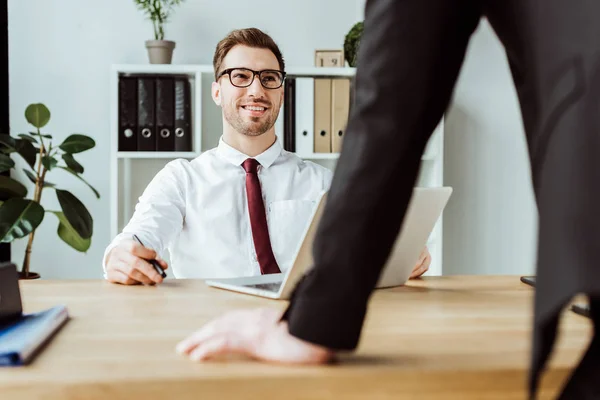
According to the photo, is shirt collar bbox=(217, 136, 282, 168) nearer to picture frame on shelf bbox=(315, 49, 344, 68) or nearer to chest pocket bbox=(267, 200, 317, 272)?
chest pocket bbox=(267, 200, 317, 272)

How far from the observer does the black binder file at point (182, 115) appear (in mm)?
3039

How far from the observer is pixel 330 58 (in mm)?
3250

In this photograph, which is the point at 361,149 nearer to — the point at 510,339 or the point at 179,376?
the point at 179,376

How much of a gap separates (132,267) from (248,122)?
1.10 meters

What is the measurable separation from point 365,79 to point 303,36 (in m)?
2.90

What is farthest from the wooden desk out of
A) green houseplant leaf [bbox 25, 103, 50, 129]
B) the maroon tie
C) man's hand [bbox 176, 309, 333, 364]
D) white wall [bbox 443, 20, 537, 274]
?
white wall [bbox 443, 20, 537, 274]

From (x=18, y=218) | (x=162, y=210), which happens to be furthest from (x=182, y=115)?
(x=162, y=210)

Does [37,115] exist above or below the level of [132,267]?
above

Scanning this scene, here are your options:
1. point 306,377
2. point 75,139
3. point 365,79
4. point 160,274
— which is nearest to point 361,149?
point 365,79

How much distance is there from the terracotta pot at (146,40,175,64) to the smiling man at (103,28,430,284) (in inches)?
25.7

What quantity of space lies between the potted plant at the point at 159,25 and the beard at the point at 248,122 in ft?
2.77

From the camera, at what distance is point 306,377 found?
695 millimetres

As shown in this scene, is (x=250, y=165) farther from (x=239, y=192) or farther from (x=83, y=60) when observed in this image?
(x=83, y=60)

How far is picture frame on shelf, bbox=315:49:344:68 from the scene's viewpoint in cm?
325
